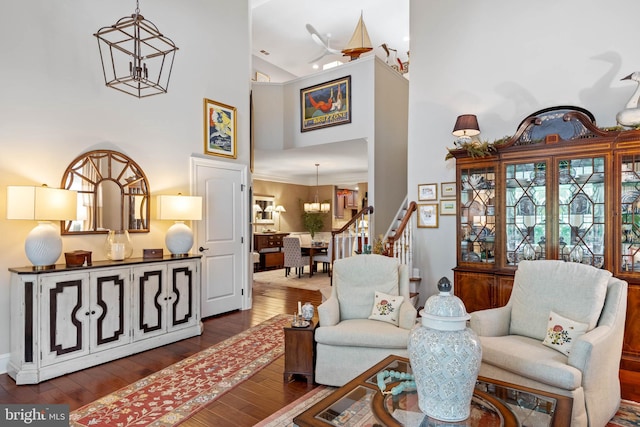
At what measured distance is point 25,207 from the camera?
308 centimetres

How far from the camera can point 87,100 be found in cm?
379

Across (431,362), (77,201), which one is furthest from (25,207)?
(431,362)

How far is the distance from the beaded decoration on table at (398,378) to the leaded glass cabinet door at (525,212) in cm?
259

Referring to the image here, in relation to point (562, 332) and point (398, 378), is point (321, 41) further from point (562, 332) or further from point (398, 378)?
point (398, 378)

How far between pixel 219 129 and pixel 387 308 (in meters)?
3.45

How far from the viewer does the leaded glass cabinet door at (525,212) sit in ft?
12.6

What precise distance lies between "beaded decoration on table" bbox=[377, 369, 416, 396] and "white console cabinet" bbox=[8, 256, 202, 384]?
276 centimetres

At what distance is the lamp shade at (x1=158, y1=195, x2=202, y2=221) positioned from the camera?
422 cm

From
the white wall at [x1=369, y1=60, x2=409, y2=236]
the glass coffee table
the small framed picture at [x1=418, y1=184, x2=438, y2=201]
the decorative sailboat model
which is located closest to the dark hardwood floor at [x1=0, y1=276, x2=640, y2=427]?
the glass coffee table

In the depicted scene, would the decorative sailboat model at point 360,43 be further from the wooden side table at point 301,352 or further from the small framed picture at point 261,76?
A: the wooden side table at point 301,352

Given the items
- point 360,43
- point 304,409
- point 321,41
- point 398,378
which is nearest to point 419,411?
point 398,378

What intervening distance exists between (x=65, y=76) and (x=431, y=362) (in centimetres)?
418

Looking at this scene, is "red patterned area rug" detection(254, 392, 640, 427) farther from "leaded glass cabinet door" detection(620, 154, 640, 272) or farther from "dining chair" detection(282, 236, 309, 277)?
"dining chair" detection(282, 236, 309, 277)
